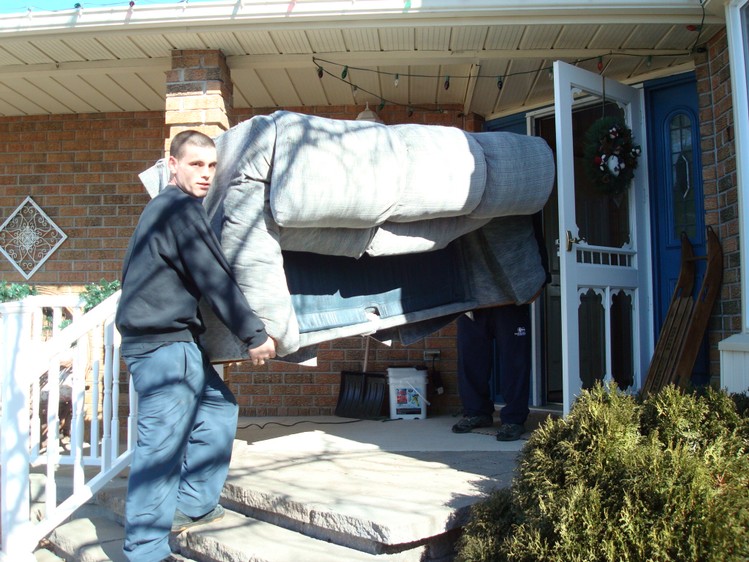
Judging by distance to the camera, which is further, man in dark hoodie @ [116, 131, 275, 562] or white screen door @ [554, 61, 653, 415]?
white screen door @ [554, 61, 653, 415]

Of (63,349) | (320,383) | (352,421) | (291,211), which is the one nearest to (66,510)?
(63,349)

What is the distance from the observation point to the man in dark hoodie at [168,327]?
7.88 ft

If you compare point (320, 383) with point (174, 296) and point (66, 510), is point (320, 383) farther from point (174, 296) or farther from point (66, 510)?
point (174, 296)

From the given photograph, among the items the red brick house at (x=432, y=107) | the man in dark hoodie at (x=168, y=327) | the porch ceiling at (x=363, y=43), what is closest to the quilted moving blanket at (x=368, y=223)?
the man in dark hoodie at (x=168, y=327)

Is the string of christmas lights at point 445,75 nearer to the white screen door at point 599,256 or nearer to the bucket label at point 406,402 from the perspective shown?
the white screen door at point 599,256

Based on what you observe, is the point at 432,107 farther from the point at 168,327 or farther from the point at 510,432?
the point at 168,327

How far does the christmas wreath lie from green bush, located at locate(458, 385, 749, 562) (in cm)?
210

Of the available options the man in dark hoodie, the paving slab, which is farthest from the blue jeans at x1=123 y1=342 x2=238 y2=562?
the paving slab

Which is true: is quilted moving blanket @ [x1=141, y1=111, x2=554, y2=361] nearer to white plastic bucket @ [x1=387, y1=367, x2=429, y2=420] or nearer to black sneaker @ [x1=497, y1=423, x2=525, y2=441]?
black sneaker @ [x1=497, y1=423, x2=525, y2=441]

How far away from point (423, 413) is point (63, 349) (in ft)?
8.86

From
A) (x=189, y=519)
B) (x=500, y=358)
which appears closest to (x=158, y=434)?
(x=189, y=519)

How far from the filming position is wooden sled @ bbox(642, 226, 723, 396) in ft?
12.4

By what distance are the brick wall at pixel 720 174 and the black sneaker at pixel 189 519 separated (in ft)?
9.27

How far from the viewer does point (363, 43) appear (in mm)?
4246
